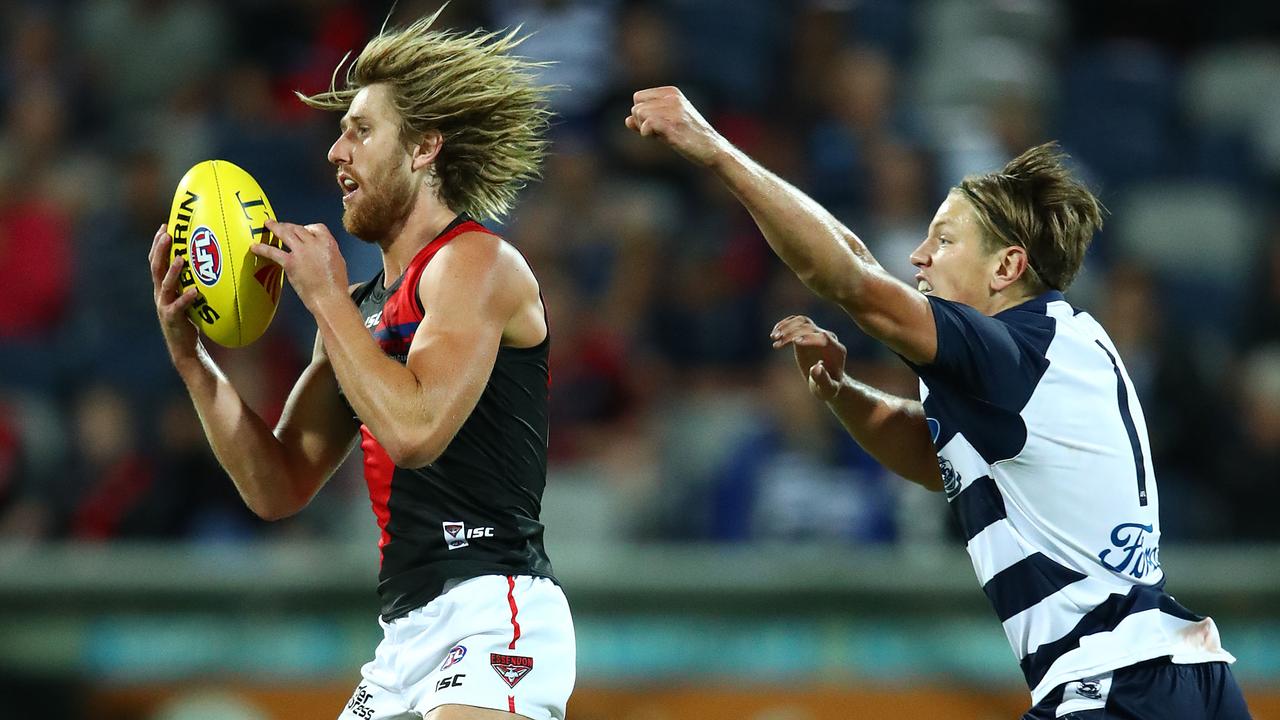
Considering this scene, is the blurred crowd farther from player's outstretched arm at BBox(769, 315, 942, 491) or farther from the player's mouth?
the player's mouth

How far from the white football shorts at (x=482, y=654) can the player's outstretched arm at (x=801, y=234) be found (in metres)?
1.08

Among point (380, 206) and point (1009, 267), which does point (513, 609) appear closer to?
point (380, 206)

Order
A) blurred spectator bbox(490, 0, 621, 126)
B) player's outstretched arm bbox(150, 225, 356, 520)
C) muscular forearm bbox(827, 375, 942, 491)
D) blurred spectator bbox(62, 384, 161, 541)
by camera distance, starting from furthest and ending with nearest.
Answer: blurred spectator bbox(490, 0, 621, 126) → blurred spectator bbox(62, 384, 161, 541) → muscular forearm bbox(827, 375, 942, 491) → player's outstretched arm bbox(150, 225, 356, 520)

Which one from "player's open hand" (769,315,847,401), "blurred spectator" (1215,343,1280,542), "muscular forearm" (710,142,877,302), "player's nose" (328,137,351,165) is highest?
"blurred spectator" (1215,343,1280,542)

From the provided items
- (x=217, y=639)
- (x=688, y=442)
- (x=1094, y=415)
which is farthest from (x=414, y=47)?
(x=688, y=442)

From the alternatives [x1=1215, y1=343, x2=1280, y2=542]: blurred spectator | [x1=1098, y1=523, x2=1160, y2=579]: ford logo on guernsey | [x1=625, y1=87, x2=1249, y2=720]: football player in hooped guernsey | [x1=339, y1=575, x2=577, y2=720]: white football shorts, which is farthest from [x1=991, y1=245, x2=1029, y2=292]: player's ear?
[x1=1215, y1=343, x2=1280, y2=542]: blurred spectator

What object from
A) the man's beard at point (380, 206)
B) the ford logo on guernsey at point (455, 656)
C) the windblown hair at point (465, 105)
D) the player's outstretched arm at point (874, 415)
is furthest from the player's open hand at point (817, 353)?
the ford logo on guernsey at point (455, 656)

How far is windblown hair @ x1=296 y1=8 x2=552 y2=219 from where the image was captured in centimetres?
423

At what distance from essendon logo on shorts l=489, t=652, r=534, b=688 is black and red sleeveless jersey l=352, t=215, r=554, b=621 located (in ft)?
0.73

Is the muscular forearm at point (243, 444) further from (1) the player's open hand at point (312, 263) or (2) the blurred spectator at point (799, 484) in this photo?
(2) the blurred spectator at point (799, 484)

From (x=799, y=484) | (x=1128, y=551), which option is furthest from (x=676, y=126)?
(x=799, y=484)

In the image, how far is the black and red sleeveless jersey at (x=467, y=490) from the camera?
4.02 meters

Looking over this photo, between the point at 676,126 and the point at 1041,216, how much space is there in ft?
3.61

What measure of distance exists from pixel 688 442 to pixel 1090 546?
15.4 feet
